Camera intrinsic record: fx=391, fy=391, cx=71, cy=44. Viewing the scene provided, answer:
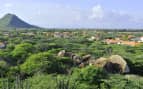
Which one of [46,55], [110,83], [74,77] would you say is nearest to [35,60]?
[46,55]

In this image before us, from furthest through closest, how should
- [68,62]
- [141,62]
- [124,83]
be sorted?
[141,62]
[68,62]
[124,83]

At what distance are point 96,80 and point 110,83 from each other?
85.6 inches

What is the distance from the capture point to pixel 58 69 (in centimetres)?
5178

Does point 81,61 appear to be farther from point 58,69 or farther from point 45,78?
point 45,78

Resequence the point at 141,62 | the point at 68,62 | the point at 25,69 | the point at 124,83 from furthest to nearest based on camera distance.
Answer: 1. the point at 141,62
2. the point at 68,62
3. the point at 25,69
4. the point at 124,83

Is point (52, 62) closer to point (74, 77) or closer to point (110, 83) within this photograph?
point (74, 77)

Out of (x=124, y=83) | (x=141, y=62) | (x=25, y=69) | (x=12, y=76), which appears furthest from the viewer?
(x=141, y=62)

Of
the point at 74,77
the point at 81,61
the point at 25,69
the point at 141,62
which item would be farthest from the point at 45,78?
the point at 141,62

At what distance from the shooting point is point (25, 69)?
167 ft

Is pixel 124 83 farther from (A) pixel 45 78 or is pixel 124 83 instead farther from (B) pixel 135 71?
(B) pixel 135 71

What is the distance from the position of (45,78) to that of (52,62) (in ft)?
33.6

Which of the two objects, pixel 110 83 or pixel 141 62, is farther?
pixel 141 62

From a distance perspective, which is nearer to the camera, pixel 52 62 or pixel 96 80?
A: pixel 96 80

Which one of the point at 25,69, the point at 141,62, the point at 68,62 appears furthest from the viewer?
the point at 141,62
